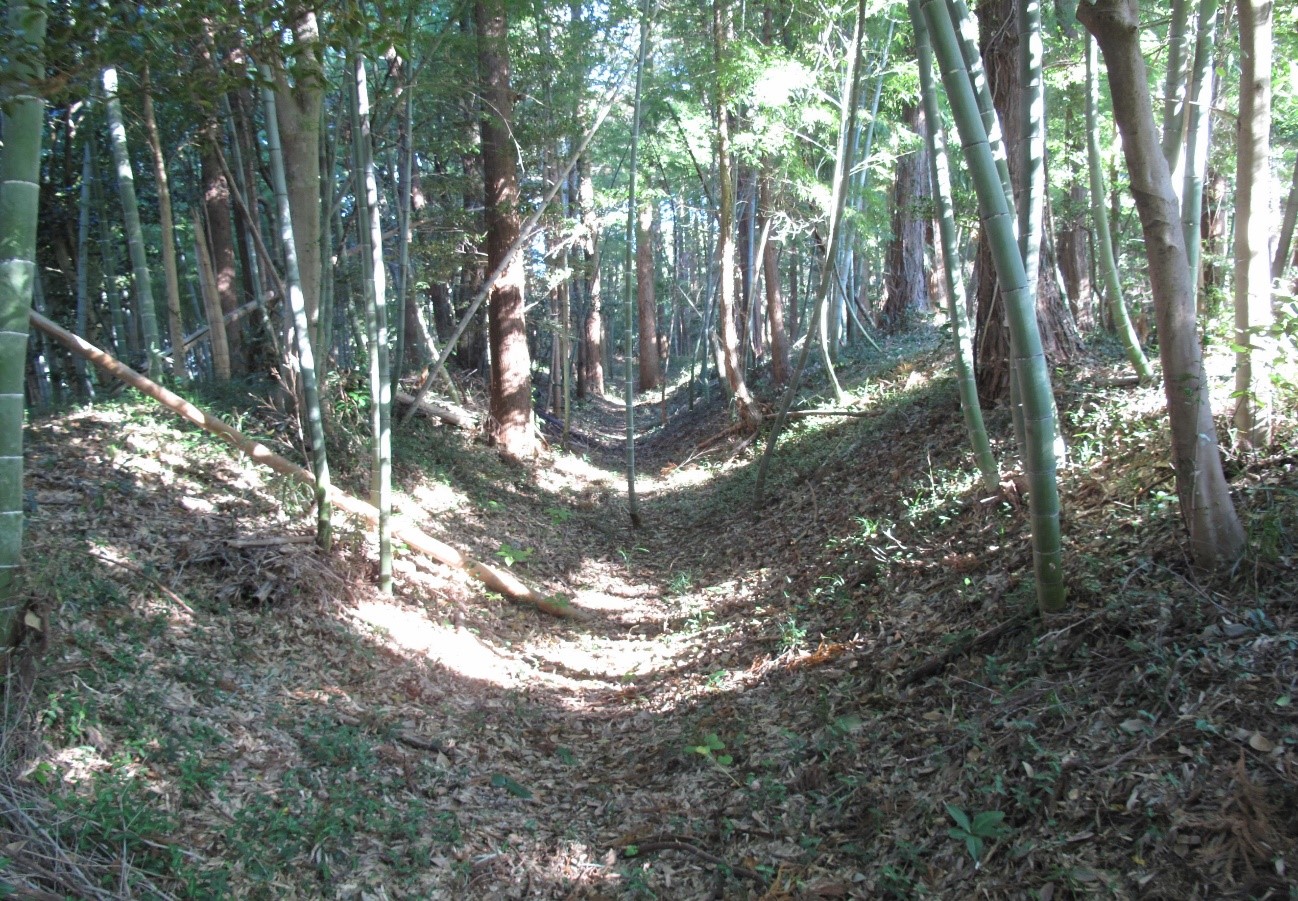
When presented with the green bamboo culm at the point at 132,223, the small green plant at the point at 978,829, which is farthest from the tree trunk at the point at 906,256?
the small green plant at the point at 978,829

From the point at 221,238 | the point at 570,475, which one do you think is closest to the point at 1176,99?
the point at 570,475

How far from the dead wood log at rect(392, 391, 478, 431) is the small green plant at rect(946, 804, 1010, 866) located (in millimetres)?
9780

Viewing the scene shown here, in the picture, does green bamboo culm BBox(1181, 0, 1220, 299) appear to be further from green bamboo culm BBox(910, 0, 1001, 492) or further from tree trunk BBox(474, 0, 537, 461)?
tree trunk BBox(474, 0, 537, 461)

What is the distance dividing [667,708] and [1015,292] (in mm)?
3557

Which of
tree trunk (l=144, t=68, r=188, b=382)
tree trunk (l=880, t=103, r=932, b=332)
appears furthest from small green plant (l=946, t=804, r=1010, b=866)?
tree trunk (l=880, t=103, r=932, b=332)

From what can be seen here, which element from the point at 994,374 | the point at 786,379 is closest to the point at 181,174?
the point at 786,379

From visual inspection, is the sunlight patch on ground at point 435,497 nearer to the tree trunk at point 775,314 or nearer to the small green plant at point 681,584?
the small green plant at point 681,584

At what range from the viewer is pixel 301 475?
22.9 ft

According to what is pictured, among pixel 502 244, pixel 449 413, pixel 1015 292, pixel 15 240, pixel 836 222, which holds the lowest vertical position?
pixel 449 413

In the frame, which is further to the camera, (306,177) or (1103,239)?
(306,177)

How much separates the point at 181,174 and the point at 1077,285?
1591 cm

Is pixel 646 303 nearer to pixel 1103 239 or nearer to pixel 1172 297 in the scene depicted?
pixel 1103 239

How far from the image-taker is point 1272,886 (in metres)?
2.46

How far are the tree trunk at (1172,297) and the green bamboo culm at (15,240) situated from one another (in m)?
4.38
